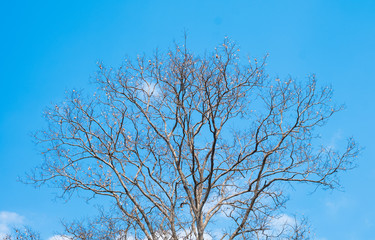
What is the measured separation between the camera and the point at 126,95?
1151cm

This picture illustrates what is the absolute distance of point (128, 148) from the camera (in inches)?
436

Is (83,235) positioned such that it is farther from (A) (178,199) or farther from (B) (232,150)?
(B) (232,150)

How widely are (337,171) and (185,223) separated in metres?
4.23

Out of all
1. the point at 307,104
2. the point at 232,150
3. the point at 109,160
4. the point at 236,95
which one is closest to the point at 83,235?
the point at 109,160

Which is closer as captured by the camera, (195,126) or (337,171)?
(337,171)

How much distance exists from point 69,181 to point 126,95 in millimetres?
2853

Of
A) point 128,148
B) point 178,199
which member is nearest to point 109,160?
point 128,148

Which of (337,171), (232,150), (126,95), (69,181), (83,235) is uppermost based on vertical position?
(126,95)

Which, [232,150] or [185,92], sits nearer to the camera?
[185,92]

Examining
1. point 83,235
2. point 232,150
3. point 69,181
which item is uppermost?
point 232,150

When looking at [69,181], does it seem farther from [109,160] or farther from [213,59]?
[213,59]

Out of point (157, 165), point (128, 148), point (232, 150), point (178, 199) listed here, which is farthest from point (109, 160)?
point (232, 150)

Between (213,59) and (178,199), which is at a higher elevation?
(213,59)

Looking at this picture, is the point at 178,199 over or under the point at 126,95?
under
